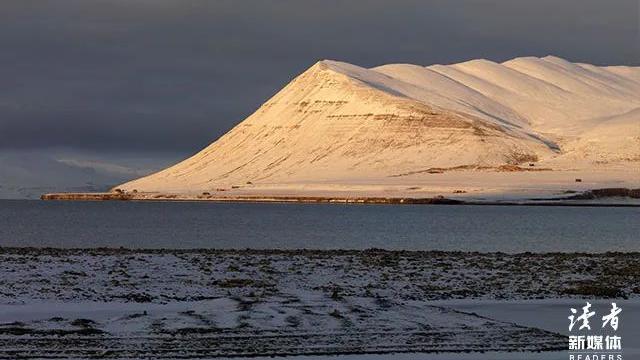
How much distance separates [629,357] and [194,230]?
5019 centimetres

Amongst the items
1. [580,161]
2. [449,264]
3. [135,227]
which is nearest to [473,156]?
[580,161]

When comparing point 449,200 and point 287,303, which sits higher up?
point 449,200

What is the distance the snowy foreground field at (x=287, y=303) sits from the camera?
17.3m

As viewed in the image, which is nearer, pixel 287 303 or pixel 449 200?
pixel 287 303

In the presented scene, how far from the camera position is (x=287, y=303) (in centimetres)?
2089

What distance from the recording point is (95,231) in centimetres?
6391

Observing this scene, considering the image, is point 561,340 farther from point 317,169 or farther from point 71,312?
point 317,169

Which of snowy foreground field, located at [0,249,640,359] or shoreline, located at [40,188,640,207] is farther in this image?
shoreline, located at [40,188,640,207]

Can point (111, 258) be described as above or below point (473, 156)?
below

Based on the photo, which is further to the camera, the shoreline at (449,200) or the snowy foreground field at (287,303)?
the shoreline at (449,200)

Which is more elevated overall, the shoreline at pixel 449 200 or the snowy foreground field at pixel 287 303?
the shoreline at pixel 449 200

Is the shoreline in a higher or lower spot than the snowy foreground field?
higher

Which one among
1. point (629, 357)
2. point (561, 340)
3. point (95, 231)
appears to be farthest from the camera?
point (95, 231)

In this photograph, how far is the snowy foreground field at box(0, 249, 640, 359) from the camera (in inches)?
680
